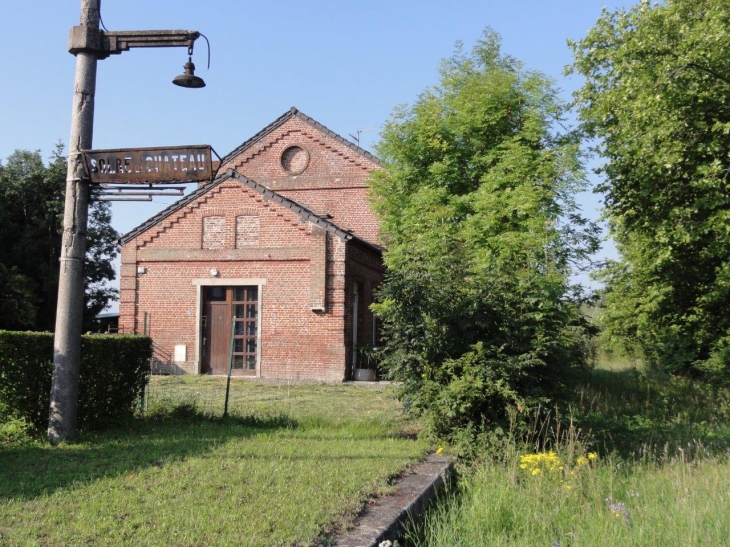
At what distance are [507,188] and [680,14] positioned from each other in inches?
226

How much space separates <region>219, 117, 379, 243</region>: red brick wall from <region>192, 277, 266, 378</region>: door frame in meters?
5.60

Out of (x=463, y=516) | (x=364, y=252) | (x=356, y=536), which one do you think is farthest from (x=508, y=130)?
(x=356, y=536)

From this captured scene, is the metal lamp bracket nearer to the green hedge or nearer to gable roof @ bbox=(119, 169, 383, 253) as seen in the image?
the green hedge

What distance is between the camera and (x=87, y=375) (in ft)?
29.6

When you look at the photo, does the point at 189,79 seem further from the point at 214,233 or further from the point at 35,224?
the point at 35,224

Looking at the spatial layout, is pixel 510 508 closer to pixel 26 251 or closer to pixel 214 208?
pixel 214 208

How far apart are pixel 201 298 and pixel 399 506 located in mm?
16386

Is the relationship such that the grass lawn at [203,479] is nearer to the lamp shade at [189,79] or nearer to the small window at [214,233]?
the lamp shade at [189,79]

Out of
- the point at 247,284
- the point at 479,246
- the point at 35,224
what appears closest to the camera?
the point at 479,246

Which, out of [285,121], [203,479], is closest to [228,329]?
[285,121]

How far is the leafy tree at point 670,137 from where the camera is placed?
14.1m

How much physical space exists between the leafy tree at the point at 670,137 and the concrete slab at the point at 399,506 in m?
10.0

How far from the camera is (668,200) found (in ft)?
52.5

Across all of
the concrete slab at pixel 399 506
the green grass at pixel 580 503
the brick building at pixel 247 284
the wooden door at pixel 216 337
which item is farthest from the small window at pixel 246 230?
the concrete slab at pixel 399 506
